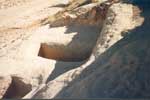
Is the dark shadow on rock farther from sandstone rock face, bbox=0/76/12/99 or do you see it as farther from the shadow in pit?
the shadow in pit

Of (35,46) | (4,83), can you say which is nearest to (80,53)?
(35,46)

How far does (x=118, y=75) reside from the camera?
9.45m

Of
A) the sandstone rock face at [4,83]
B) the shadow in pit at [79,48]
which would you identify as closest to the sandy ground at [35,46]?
the shadow in pit at [79,48]

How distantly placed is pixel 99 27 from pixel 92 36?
671mm

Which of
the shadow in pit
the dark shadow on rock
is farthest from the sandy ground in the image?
the dark shadow on rock

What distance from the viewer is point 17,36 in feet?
54.8

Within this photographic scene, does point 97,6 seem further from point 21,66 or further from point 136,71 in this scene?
point 136,71

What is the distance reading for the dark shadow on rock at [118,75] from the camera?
8812 mm

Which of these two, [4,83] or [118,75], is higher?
[118,75]

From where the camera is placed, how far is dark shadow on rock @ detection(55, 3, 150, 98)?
347 inches

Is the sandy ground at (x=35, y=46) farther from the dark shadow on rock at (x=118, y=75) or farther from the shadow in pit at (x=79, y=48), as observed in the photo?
the dark shadow on rock at (x=118, y=75)

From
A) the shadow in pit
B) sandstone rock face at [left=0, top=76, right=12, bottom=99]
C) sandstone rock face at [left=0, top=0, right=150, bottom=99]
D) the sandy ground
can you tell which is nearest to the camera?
sandstone rock face at [left=0, top=0, right=150, bottom=99]

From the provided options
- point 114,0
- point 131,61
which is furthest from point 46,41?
point 131,61

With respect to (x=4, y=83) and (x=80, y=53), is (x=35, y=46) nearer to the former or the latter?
(x=80, y=53)
